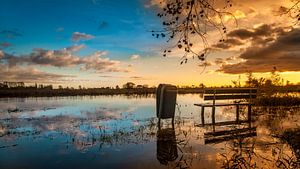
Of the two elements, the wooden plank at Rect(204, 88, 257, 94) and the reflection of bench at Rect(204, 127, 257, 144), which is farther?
the wooden plank at Rect(204, 88, 257, 94)

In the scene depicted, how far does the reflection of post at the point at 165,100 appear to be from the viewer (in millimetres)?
13328

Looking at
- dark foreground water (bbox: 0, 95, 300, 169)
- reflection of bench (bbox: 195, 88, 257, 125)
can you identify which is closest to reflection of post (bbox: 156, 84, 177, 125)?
dark foreground water (bbox: 0, 95, 300, 169)

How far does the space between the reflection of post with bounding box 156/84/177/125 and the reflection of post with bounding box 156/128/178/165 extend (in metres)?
1.61

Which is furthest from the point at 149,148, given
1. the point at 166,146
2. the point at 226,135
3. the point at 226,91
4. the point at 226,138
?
the point at 226,91

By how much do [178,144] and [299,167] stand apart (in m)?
3.52

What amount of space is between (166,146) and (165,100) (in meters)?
4.61

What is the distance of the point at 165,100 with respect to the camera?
13352 mm

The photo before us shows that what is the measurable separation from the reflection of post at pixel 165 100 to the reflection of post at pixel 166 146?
161 centimetres

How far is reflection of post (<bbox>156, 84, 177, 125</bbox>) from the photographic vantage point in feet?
→ 43.7

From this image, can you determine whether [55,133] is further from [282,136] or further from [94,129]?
[282,136]

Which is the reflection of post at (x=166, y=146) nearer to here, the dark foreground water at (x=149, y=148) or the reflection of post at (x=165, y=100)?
the dark foreground water at (x=149, y=148)

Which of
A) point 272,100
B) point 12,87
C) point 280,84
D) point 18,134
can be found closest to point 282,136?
point 18,134

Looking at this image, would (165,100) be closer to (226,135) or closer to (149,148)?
(226,135)

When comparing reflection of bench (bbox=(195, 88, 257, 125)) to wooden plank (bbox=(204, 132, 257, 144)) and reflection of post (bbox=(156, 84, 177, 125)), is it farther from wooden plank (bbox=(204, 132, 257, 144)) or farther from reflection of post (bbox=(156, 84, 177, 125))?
wooden plank (bbox=(204, 132, 257, 144))
